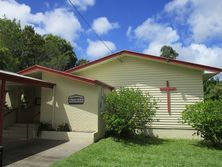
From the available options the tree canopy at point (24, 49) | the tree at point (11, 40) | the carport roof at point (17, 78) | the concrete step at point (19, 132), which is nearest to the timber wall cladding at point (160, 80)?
the carport roof at point (17, 78)

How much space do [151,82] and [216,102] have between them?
389cm

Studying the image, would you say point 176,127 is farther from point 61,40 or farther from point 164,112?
point 61,40

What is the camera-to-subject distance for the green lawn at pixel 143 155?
7221 millimetres

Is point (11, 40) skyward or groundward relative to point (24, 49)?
skyward

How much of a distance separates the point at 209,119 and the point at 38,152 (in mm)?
6826

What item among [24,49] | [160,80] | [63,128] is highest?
[24,49]

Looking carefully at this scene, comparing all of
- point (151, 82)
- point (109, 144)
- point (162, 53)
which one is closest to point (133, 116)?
point (109, 144)

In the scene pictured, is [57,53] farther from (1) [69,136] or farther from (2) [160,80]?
(1) [69,136]

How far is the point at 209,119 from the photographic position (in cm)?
968

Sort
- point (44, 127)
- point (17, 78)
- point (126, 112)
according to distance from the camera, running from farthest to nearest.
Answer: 1. point (44, 127)
2. point (126, 112)
3. point (17, 78)

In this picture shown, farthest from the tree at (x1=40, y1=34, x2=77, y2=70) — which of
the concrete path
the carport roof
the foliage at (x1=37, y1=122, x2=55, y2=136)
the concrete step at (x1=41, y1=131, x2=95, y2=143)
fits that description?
the concrete path

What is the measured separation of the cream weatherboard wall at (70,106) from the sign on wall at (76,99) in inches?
6.3

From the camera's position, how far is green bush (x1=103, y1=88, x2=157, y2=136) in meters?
10.8

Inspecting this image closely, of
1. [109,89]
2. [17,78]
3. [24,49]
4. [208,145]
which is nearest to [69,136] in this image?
[109,89]
